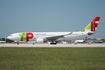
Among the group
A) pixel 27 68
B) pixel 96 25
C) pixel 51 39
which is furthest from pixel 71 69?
pixel 96 25

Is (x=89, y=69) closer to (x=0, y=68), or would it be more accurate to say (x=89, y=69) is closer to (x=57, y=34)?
(x=0, y=68)

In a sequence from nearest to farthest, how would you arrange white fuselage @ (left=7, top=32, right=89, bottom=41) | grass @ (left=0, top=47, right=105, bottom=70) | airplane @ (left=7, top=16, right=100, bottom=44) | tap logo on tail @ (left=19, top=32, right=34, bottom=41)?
grass @ (left=0, top=47, right=105, bottom=70)
airplane @ (left=7, top=16, right=100, bottom=44)
white fuselage @ (left=7, top=32, right=89, bottom=41)
tap logo on tail @ (left=19, top=32, right=34, bottom=41)

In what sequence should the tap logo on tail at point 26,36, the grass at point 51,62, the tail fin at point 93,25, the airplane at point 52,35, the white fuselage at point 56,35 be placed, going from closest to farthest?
the grass at point 51,62 < the airplane at point 52,35 < the white fuselage at point 56,35 < the tap logo on tail at point 26,36 < the tail fin at point 93,25

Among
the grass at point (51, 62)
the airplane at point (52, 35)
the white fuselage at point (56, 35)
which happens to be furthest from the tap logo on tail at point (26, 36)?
the grass at point (51, 62)

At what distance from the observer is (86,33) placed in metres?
59.9

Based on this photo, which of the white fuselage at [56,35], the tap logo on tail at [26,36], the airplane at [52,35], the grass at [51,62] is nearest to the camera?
the grass at [51,62]

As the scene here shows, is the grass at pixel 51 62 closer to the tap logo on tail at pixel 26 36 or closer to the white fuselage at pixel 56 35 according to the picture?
the white fuselage at pixel 56 35

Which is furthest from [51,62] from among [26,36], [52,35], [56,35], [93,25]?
[93,25]

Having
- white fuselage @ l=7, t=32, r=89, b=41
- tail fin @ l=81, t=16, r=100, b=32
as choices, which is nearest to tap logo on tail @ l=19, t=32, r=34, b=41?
white fuselage @ l=7, t=32, r=89, b=41

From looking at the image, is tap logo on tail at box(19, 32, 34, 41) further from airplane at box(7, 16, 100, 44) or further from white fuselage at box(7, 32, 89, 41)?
white fuselage at box(7, 32, 89, 41)

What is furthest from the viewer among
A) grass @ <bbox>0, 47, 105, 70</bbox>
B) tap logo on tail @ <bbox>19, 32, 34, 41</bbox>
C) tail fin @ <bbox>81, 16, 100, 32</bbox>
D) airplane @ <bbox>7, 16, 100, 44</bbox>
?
tail fin @ <bbox>81, 16, 100, 32</bbox>

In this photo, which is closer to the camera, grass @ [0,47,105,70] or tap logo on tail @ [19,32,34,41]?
grass @ [0,47,105,70]

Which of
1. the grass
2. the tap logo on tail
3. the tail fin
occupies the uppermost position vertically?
the tail fin

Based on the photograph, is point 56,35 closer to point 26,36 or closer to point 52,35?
point 52,35
